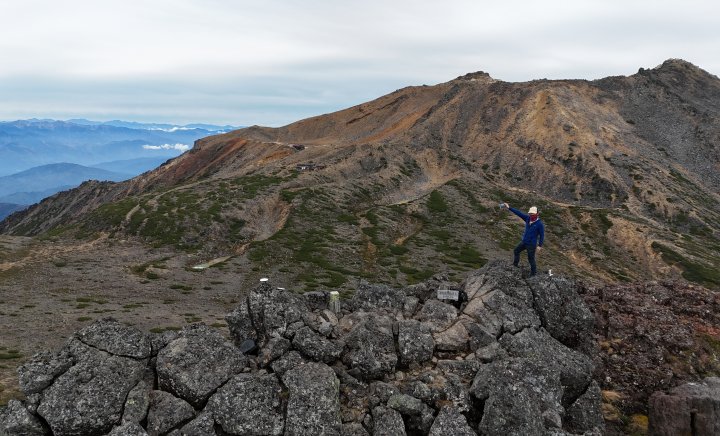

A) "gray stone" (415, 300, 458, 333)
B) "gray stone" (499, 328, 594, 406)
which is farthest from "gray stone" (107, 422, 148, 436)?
"gray stone" (499, 328, 594, 406)

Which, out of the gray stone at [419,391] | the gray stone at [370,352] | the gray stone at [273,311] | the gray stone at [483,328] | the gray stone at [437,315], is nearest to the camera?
the gray stone at [419,391]

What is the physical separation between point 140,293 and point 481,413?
4963 centimetres

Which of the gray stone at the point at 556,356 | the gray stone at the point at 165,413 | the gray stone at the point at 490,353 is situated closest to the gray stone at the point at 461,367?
the gray stone at the point at 490,353

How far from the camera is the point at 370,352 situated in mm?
24125

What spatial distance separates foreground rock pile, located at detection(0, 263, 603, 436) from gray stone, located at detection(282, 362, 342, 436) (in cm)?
5

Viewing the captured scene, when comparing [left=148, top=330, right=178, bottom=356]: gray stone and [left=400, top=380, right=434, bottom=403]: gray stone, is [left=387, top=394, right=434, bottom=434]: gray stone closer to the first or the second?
[left=400, top=380, right=434, bottom=403]: gray stone

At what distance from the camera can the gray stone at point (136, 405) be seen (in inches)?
777

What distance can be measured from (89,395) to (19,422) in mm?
2724

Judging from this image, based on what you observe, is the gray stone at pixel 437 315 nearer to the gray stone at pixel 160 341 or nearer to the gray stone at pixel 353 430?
the gray stone at pixel 353 430

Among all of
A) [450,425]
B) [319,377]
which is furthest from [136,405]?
[450,425]

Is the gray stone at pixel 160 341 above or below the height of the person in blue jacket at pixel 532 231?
below

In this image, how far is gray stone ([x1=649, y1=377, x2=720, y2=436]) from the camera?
22547mm

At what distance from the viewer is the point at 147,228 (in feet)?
292

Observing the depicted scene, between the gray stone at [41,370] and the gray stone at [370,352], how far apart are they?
13959mm
